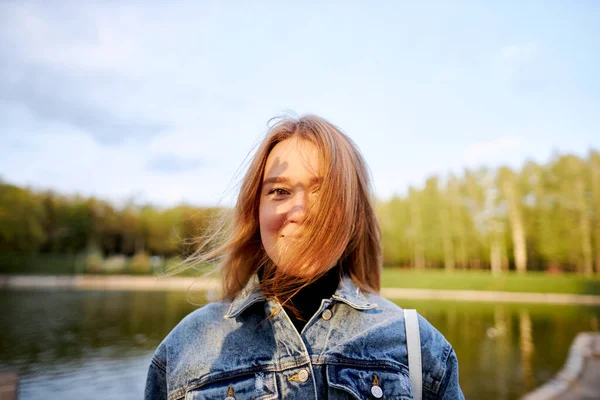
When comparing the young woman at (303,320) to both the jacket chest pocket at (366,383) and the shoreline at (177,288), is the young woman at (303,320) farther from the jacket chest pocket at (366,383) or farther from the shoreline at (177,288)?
the shoreline at (177,288)

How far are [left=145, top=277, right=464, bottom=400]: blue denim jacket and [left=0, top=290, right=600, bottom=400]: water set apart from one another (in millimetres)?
Result: 7667

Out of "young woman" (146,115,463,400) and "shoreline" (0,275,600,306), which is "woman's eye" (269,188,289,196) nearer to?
"young woman" (146,115,463,400)

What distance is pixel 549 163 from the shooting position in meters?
34.5

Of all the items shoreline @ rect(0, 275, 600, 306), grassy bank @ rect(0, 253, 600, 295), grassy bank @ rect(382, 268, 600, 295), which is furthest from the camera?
grassy bank @ rect(0, 253, 600, 295)

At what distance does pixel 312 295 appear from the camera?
135cm

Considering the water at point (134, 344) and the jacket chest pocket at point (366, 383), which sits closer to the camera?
the jacket chest pocket at point (366, 383)

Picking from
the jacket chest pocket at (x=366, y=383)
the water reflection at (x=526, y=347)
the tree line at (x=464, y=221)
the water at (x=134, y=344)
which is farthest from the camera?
the tree line at (x=464, y=221)

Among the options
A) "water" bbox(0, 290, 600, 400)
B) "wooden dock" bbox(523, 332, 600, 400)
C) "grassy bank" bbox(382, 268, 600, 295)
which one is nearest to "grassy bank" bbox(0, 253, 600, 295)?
"grassy bank" bbox(382, 268, 600, 295)

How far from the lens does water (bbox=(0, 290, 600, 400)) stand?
27.7ft

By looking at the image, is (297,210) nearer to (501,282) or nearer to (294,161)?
(294,161)

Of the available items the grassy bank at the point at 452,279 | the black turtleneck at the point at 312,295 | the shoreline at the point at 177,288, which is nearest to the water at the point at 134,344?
the shoreline at the point at 177,288

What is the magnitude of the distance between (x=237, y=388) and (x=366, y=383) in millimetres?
378

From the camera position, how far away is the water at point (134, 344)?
8453 mm

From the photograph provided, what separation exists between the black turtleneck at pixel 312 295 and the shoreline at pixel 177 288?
89.5 feet
